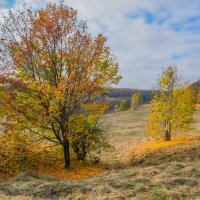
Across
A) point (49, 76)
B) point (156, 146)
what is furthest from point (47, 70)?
point (156, 146)

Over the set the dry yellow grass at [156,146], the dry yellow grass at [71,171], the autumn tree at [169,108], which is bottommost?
the dry yellow grass at [71,171]

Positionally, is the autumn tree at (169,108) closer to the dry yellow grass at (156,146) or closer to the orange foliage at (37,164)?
the dry yellow grass at (156,146)

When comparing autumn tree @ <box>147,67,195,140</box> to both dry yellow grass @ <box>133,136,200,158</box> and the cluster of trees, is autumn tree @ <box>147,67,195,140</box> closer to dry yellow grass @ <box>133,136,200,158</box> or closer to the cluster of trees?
dry yellow grass @ <box>133,136,200,158</box>

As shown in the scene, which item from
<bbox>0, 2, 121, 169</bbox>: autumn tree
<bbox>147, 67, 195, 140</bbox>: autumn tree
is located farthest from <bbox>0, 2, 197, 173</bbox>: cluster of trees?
<bbox>147, 67, 195, 140</bbox>: autumn tree

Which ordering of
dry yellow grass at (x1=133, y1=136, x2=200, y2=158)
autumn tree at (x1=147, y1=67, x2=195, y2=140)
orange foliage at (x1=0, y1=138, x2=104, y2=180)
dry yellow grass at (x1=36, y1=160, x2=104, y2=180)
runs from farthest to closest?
autumn tree at (x1=147, y1=67, x2=195, y2=140), dry yellow grass at (x1=133, y1=136, x2=200, y2=158), dry yellow grass at (x1=36, y1=160, x2=104, y2=180), orange foliage at (x1=0, y1=138, x2=104, y2=180)

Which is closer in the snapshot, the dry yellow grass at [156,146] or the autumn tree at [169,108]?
the dry yellow grass at [156,146]

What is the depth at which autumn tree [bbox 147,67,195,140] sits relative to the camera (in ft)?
114

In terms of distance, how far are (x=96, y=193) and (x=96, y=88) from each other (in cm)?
1196

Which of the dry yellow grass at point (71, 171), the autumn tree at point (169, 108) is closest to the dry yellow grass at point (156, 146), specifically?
the autumn tree at point (169, 108)

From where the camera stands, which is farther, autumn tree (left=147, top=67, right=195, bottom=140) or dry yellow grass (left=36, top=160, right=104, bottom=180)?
autumn tree (left=147, top=67, right=195, bottom=140)

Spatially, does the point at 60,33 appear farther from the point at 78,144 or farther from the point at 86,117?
the point at 78,144

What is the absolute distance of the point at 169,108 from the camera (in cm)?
3534

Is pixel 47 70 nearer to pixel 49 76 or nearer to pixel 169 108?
pixel 49 76

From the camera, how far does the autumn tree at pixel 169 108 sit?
34.8 m
